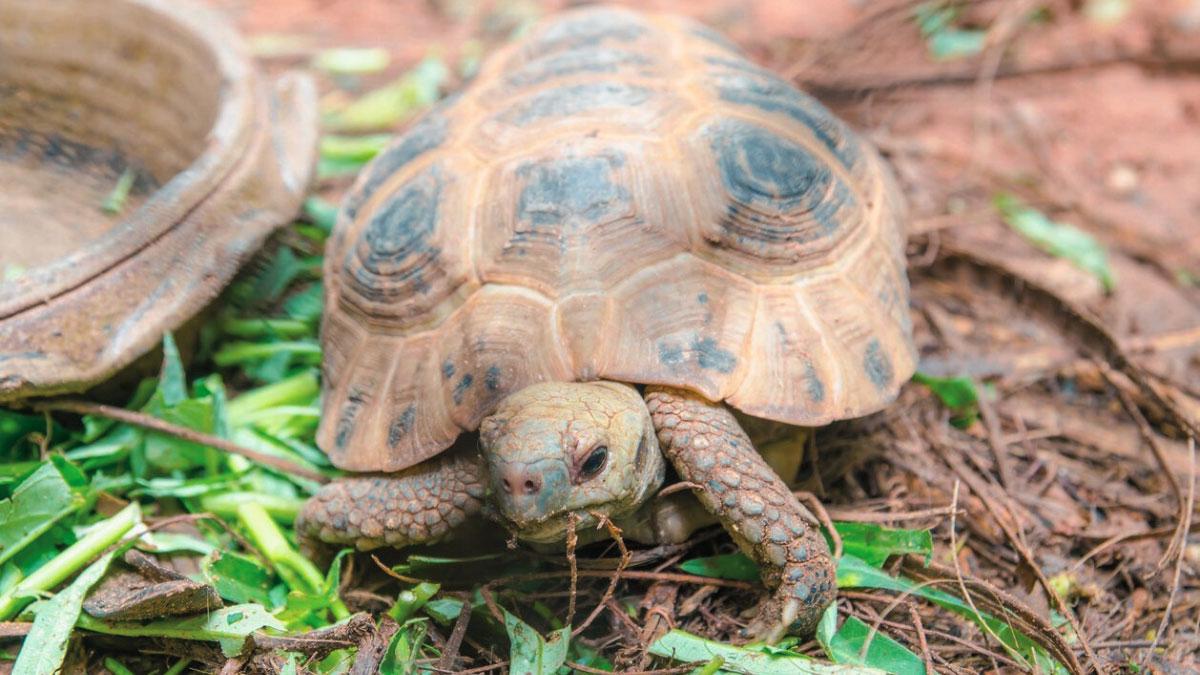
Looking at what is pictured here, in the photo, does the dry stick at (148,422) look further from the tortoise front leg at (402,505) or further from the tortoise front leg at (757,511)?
the tortoise front leg at (757,511)

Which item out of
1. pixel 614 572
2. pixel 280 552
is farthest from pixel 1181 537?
pixel 280 552

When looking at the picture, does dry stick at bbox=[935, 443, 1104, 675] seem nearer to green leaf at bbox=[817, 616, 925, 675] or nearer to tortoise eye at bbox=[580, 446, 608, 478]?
green leaf at bbox=[817, 616, 925, 675]

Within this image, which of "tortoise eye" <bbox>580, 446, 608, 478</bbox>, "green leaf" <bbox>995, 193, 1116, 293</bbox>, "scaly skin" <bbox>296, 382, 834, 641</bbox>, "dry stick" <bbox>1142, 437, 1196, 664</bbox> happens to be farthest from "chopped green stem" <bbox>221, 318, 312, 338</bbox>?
"green leaf" <bbox>995, 193, 1116, 293</bbox>

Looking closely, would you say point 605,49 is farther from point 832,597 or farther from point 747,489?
point 832,597

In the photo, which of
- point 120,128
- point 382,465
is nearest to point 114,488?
point 382,465

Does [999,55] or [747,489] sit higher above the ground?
[999,55]

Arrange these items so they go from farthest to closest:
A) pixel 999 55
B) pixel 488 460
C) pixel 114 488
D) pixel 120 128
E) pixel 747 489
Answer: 1. pixel 999 55
2. pixel 120 128
3. pixel 114 488
4. pixel 747 489
5. pixel 488 460
